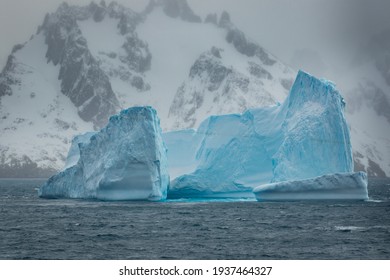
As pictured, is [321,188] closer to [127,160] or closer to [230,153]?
[230,153]

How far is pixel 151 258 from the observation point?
108 feet

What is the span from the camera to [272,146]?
214ft

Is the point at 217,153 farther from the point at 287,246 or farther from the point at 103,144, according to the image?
the point at 287,246

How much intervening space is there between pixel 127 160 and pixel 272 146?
Answer: 12616 millimetres

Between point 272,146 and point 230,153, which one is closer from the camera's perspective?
point 272,146

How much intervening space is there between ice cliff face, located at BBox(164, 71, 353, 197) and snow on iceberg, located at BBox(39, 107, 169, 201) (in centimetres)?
419

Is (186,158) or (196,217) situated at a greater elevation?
(186,158)

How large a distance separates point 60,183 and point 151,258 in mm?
38337

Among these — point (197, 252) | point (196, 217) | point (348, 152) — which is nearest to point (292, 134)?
point (348, 152)

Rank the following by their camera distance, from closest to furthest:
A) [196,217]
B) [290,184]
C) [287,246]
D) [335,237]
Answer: [287,246]
[335,237]
[196,217]
[290,184]

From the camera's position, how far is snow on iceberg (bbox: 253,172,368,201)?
56.2 m

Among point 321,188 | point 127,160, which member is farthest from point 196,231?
point 127,160

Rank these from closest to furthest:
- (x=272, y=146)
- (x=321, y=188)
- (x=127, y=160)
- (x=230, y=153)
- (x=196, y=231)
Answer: (x=196, y=231) < (x=321, y=188) < (x=127, y=160) < (x=272, y=146) < (x=230, y=153)

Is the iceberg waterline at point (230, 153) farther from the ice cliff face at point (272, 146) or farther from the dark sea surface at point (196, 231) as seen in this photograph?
the dark sea surface at point (196, 231)
